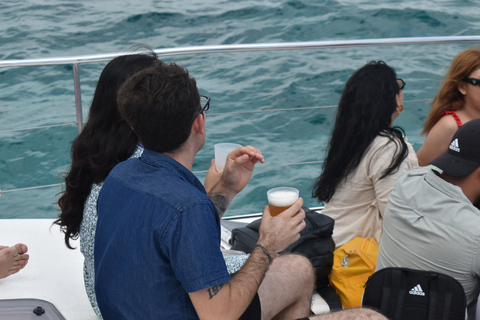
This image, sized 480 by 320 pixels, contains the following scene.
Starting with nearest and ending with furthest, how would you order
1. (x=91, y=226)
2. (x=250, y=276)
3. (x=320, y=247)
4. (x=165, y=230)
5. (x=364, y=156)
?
(x=165, y=230), (x=250, y=276), (x=91, y=226), (x=320, y=247), (x=364, y=156)

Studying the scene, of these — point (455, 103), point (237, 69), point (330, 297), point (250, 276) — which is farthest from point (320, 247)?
point (237, 69)

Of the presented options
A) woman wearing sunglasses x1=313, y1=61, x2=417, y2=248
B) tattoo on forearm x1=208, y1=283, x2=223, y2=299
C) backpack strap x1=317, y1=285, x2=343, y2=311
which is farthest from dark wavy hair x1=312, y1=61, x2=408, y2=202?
tattoo on forearm x1=208, y1=283, x2=223, y2=299

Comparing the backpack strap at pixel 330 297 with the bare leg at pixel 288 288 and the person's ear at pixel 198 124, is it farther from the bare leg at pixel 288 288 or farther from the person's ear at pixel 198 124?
the person's ear at pixel 198 124

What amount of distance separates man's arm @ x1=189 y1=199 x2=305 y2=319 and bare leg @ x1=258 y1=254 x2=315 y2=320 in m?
0.31

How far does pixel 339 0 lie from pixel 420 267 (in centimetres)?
978

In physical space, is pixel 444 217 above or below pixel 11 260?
above

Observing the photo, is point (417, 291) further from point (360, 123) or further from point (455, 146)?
point (360, 123)

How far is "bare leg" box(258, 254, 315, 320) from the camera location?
1.75 meters

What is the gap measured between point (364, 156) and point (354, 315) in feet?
2.70

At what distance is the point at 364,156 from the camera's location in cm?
223

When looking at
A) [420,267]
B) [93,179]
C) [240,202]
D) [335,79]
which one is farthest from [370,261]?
[335,79]

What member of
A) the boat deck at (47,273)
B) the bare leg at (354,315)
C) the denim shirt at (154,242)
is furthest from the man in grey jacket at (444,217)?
the boat deck at (47,273)

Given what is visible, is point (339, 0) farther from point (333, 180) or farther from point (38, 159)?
point (333, 180)

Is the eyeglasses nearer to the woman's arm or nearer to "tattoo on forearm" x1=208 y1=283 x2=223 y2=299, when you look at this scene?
the woman's arm
